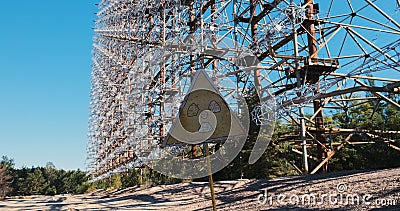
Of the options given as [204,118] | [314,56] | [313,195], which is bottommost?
[313,195]

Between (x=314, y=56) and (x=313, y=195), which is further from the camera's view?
(x=314, y=56)

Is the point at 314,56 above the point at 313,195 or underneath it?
above

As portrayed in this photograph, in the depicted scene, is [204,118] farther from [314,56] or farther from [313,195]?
[314,56]

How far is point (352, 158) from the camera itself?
930 cm

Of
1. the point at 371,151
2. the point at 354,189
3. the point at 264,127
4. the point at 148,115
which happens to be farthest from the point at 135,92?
the point at 354,189

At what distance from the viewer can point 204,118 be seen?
312 cm

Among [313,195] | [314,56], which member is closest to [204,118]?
[313,195]

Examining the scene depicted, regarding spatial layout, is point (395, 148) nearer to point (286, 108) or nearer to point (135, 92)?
point (286, 108)

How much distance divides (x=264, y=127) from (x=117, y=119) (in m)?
17.2

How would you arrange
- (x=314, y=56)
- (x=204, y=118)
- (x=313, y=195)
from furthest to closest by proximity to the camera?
1. (x=314, y=56)
2. (x=313, y=195)
3. (x=204, y=118)

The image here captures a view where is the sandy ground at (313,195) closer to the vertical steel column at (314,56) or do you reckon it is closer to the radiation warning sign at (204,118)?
the radiation warning sign at (204,118)

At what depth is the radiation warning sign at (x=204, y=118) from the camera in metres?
3.04

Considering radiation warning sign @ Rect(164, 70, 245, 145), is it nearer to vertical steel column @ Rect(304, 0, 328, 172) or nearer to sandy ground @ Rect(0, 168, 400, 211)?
sandy ground @ Rect(0, 168, 400, 211)

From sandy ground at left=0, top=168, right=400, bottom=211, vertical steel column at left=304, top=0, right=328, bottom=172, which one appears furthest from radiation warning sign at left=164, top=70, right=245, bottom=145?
vertical steel column at left=304, top=0, right=328, bottom=172
